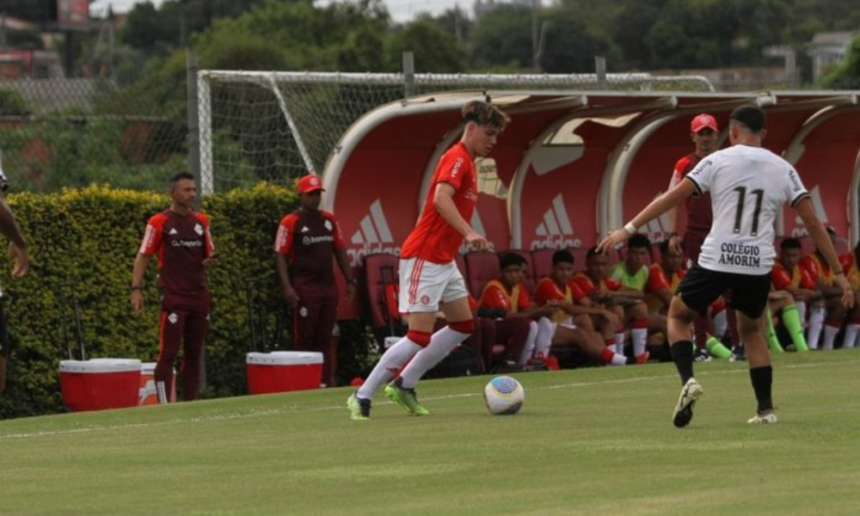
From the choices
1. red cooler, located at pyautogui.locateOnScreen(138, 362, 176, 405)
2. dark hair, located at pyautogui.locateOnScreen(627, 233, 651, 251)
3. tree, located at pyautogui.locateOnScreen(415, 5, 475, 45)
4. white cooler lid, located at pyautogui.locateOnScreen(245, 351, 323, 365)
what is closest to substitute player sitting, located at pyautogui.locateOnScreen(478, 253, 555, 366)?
dark hair, located at pyautogui.locateOnScreen(627, 233, 651, 251)

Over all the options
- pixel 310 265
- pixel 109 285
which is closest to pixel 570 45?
pixel 310 265

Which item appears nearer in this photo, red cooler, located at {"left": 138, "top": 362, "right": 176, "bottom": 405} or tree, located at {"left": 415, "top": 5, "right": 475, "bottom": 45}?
red cooler, located at {"left": 138, "top": 362, "right": 176, "bottom": 405}

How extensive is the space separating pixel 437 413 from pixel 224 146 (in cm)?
1144

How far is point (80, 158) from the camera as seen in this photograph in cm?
2655

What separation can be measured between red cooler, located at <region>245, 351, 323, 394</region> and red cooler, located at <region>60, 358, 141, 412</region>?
1502 millimetres

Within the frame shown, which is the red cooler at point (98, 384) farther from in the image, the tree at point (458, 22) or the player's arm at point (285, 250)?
the tree at point (458, 22)

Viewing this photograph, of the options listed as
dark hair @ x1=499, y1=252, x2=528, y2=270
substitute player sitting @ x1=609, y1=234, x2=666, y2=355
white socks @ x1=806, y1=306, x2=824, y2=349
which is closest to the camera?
dark hair @ x1=499, y1=252, x2=528, y2=270

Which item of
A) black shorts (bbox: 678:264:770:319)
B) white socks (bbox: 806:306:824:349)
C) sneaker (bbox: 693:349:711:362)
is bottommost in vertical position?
white socks (bbox: 806:306:824:349)

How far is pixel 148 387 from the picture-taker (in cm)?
1927

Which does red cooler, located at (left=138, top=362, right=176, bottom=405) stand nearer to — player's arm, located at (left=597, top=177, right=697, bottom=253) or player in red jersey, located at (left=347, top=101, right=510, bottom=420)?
player in red jersey, located at (left=347, top=101, right=510, bottom=420)

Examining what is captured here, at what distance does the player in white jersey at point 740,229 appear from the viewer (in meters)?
12.8

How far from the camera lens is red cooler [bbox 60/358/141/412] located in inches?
729

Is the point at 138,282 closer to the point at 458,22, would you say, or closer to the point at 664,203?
the point at 664,203

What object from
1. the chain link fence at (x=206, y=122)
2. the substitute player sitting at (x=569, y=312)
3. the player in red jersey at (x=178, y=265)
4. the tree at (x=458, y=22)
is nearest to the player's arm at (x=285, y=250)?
the player in red jersey at (x=178, y=265)
